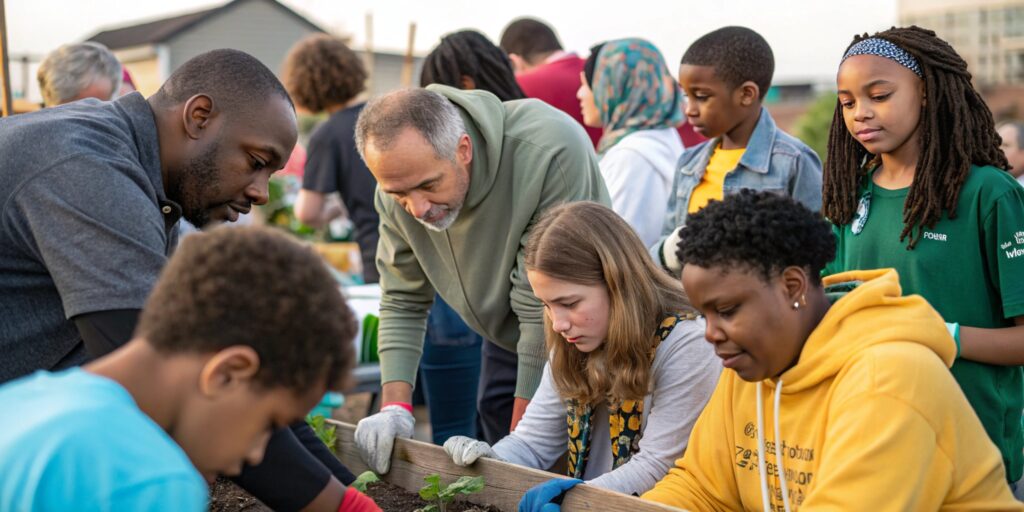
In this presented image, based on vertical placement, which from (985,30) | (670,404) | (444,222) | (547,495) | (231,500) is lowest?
(985,30)

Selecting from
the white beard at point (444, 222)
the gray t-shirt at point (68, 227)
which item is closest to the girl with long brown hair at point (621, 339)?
the white beard at point (444, 222)

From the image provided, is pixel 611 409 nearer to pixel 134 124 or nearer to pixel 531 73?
pixel 134 124

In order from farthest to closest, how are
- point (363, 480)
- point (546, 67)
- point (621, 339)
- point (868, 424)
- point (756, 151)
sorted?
1. point (546, 67)
2. point (756, 151)
3. point (363, 480)
4. point (621, 339)
5. point (868, 424)

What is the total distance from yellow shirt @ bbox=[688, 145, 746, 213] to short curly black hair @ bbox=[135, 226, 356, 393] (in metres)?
2.24

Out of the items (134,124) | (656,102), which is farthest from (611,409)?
(656,102)

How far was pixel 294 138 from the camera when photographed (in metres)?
2.39

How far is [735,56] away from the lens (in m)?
3.56

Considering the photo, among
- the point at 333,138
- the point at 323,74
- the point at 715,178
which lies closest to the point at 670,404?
the point at 715,178

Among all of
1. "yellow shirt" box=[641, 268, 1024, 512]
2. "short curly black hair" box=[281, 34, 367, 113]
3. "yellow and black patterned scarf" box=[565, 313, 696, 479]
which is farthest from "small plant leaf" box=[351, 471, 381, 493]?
"short curly black hair" box=[281, 34, 367, 113]

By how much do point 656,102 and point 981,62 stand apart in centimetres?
5213

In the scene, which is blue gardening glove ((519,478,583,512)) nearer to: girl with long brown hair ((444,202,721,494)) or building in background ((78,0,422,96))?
girl with long brown hair ((444,202,721,494))

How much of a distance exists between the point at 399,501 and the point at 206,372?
1.64m

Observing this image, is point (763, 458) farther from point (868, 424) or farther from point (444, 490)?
point (444, 490)

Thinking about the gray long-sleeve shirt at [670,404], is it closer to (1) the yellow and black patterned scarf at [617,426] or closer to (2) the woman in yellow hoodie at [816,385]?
(1) the yellow and black patterned scarf at [617,426]
